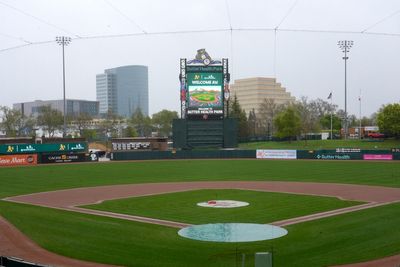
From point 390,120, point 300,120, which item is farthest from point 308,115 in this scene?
point 390,120

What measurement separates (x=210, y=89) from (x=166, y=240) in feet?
170

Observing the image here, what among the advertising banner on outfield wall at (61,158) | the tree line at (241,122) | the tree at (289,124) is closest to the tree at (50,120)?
the tree line at (241,122)

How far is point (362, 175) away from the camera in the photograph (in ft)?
129

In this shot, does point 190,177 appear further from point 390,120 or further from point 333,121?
point 333,121

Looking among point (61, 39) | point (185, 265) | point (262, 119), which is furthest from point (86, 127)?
point (185, 265)

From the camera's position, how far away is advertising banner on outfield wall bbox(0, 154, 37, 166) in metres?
58.1

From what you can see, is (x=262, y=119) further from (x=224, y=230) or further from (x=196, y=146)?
(x=224, y=230)

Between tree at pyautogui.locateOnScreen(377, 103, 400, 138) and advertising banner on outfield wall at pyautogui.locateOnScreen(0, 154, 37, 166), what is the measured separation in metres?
57.3

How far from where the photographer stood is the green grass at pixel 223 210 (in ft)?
66.5

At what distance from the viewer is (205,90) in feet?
219

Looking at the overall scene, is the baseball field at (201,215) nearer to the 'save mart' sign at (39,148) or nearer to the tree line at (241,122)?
the 'save mart' sign at (39,148)

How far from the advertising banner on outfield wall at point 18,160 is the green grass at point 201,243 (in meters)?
40.6

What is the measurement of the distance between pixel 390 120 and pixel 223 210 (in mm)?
69238

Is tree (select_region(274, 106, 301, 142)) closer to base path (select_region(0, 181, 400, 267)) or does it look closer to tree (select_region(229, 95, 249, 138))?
tree (select_region(229, 95, 249, 138))
